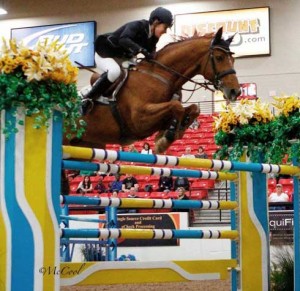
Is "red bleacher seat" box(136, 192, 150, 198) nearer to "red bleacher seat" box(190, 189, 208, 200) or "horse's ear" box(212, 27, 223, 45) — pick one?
"red bleacher seat" box(190, 189, 208, 200)

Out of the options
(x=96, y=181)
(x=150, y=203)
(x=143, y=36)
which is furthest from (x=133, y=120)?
(x=96, y=181)

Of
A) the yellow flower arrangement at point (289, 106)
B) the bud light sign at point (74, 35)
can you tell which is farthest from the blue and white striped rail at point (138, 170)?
the bud light sign at point (74, 35)

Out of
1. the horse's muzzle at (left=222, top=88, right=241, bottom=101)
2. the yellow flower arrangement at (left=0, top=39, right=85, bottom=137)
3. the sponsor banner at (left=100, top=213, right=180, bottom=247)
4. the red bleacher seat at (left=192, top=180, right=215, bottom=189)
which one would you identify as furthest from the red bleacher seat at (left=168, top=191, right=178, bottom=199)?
the yellow flower arrangement at (left=0, top=39, right=85, bottom=137)

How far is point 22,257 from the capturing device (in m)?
2.58

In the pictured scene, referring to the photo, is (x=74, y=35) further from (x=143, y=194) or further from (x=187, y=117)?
(x=187, y=117)

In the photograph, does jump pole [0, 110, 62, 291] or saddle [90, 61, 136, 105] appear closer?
jump pole [0, 110, 62, 291]

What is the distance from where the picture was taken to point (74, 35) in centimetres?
1653

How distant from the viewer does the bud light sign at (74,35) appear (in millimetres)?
16422

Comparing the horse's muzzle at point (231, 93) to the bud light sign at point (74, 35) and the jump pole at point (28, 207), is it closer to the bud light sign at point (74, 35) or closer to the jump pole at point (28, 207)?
the jump pole at point (28, 207)

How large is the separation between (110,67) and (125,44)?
30 cm

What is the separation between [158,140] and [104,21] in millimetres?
12244

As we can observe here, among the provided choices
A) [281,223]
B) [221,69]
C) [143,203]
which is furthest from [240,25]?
[143,203]

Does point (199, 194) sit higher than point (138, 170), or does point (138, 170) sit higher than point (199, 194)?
point (199, 194)

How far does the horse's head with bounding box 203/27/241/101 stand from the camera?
4.82m
